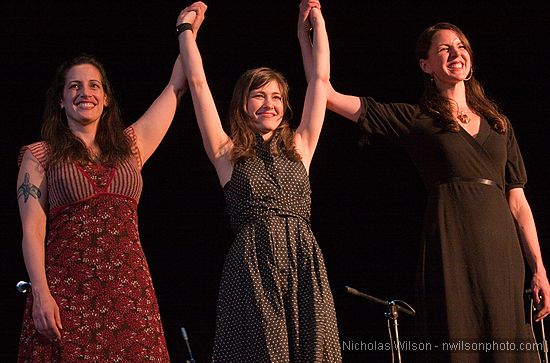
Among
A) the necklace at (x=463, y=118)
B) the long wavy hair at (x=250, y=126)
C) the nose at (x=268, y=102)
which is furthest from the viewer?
the necklace at (x=463, y=118)

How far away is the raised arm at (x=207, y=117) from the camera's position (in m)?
3.50

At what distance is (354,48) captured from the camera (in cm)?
524

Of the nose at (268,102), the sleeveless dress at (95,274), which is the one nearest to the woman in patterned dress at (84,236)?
the sleeveless dress at (95,274)

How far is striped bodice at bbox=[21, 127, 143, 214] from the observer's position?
334cm

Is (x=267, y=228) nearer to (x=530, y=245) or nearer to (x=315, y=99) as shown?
(x=315, y=99)

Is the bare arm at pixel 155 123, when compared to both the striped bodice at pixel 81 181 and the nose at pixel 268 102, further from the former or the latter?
the nose at pixel 268 102

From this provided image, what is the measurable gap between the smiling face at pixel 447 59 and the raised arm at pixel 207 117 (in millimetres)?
902

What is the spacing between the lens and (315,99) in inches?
143

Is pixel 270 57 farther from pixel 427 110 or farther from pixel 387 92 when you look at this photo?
pixel 427 110

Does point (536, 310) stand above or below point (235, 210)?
below

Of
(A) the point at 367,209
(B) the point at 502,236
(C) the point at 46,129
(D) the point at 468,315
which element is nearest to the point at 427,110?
(B) the point at 502,236

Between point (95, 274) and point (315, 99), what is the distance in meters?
1.04

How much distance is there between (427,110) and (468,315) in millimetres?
802

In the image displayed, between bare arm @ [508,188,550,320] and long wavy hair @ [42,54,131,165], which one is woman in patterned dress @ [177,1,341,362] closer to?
long wavy hair @ [42,54,131,165]
